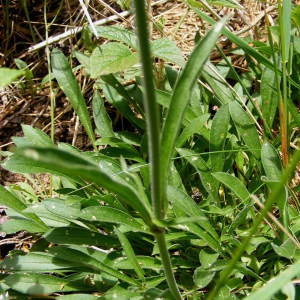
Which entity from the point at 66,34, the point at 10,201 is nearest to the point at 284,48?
the point at 10,201

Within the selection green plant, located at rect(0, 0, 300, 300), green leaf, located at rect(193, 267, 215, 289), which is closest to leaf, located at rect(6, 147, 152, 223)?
green plant, located at rect(0, 0, 300, 300)

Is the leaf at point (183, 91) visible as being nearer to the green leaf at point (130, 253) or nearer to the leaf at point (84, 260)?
the green leaf at point (130, 253)

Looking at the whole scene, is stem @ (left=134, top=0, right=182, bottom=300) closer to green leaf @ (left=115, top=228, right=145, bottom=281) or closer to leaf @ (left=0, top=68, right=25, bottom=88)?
leaf @ (left=0, top=68, right=25, bottom=88)

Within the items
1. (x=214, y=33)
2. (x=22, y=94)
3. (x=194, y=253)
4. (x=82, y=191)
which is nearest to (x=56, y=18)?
(x=22, y=94)

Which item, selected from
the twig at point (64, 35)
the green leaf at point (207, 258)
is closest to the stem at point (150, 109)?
the green leaf at point (207, 258)

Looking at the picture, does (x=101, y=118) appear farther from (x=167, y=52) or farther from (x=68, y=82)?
(x=167, y=52)
